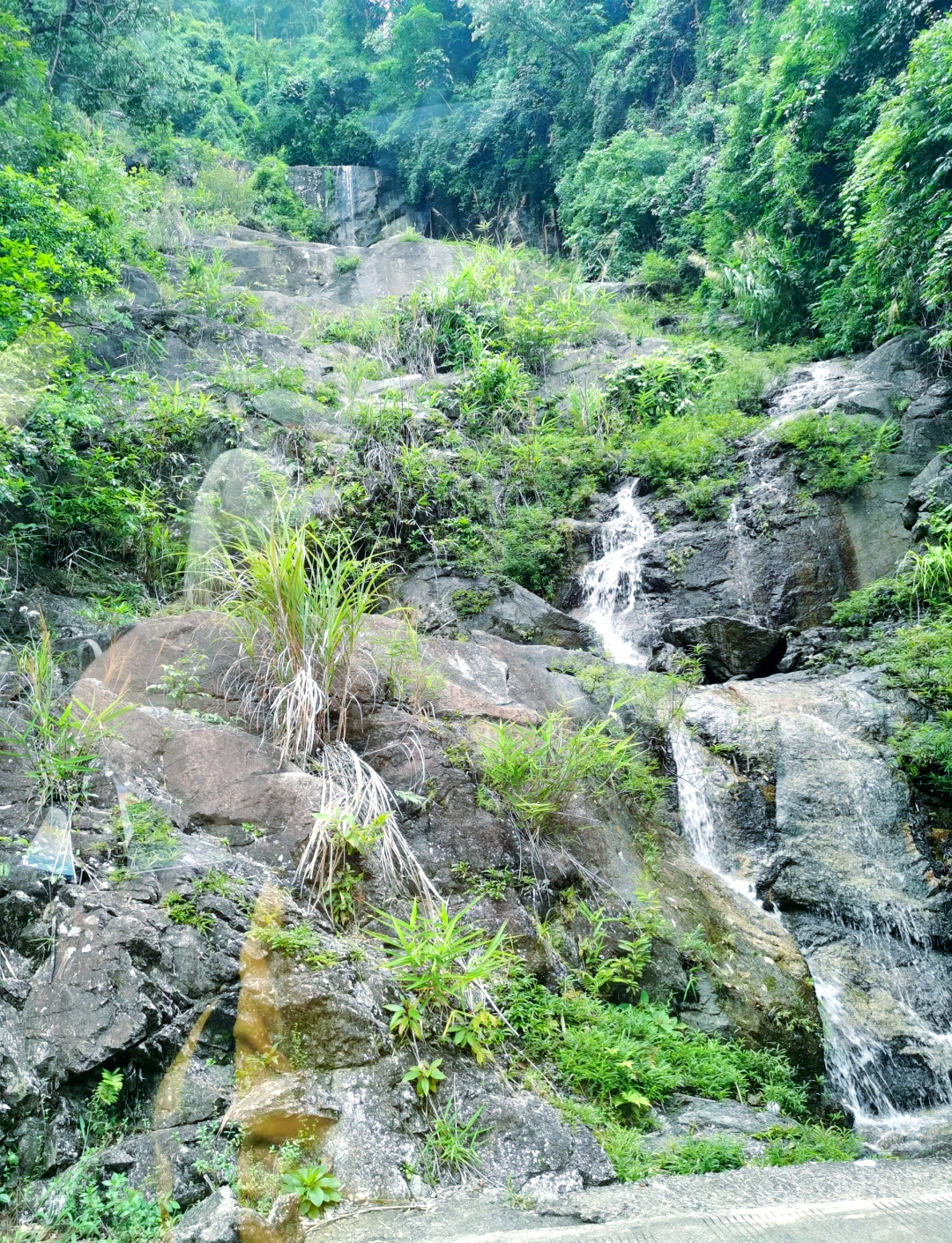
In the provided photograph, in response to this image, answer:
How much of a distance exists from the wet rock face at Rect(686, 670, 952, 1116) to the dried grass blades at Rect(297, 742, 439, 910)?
98.0 inches

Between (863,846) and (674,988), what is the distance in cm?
214

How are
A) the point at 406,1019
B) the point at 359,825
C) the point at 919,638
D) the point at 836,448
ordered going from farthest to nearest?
1. the point at 836,448
2. the point at 919,638
3. the point at 359,825
4. the point at 406,1019

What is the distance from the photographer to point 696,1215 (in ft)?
7.73

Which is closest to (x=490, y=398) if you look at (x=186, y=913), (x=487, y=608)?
(x=487, y=608)

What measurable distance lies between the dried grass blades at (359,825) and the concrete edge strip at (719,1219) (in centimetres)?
147

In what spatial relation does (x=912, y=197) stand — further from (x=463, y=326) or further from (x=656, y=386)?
(x=463, y=326)

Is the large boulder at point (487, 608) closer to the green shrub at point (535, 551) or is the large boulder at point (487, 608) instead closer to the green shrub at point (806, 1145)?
the green shrub at point (535, 551)

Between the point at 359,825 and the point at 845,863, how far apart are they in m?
3.41

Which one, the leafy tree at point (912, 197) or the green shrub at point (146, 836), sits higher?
the leafy tree at point (912, 197)

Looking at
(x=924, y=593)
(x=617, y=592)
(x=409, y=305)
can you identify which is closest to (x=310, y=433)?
(x=617, y=592)

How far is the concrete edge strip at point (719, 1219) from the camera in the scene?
223 centimetres

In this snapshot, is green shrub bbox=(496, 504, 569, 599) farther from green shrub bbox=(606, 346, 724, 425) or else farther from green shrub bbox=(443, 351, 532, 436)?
green shrub bbox=(606, 346, 724, 425)

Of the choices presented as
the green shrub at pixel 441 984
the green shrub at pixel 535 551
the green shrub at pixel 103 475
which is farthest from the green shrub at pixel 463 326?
the green shrub at pixel 441 984

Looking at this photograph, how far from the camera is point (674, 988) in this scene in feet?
12.9
